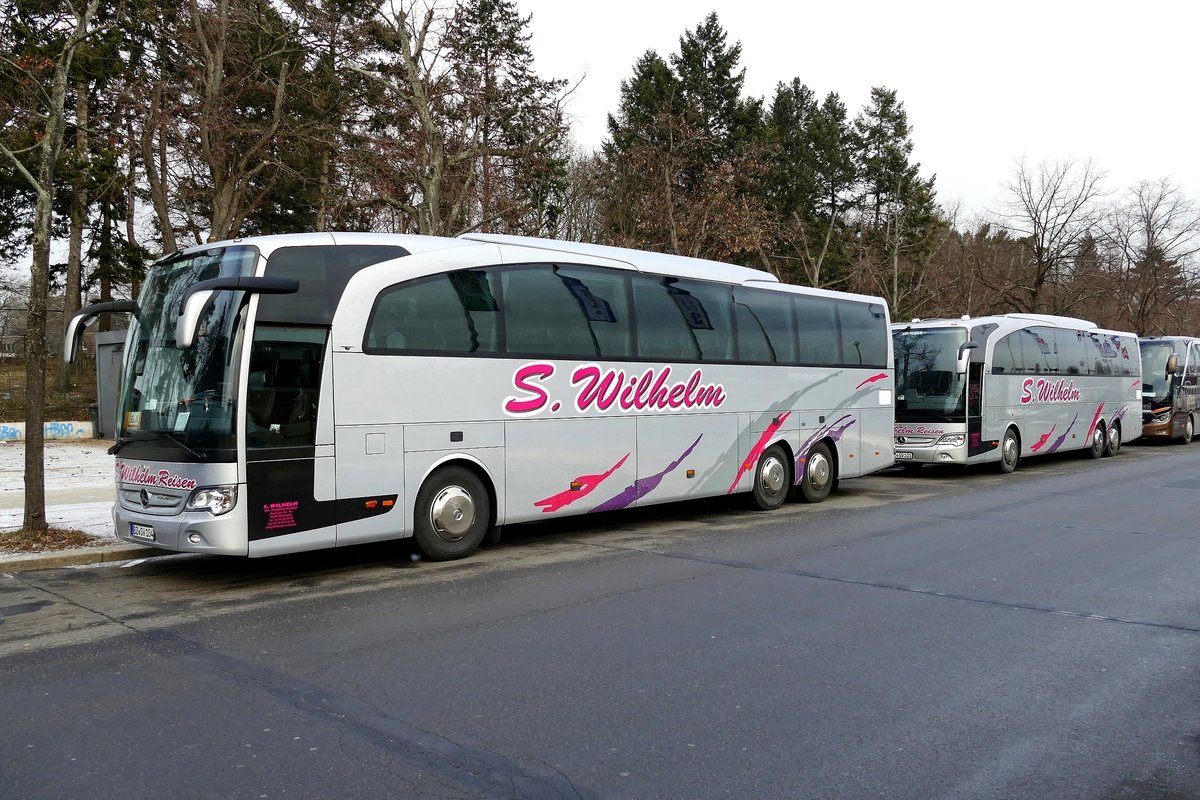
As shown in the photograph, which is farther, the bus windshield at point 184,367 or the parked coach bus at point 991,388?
the parked coach bus at point 991,388

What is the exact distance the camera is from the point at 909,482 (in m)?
18.3

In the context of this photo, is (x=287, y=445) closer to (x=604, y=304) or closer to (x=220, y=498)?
(x=220, y=498)

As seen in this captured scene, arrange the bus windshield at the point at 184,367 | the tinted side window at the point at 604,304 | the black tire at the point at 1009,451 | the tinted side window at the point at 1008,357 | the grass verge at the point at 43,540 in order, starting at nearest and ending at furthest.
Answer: the bus windshield at the point at 184,367
the grass verge at the point at 43,540
the tinted side window at the point at 604,304
the tinted side window at the point at 1008,357
the black tire at the point at 1009,451

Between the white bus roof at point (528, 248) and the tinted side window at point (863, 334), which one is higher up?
the white bus roof at point (528, 248)

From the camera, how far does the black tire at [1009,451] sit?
19578 mm

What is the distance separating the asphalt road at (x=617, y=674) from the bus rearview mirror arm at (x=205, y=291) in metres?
2.30

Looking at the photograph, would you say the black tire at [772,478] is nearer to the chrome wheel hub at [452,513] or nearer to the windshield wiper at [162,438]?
the chrome wheel hub at [452,513]

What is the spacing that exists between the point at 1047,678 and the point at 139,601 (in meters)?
7.17

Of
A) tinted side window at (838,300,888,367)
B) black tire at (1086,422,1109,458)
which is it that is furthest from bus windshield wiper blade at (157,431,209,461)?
black tire at (1086,422,1109,458)

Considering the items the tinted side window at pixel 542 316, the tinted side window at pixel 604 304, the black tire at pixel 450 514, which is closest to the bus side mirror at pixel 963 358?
the tinted side window at pixel 604 304

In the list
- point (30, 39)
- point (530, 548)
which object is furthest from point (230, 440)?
point (30, 39)

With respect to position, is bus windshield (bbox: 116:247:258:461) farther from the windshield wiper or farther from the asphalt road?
the asphalt road

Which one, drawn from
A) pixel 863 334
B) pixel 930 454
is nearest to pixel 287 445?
pixel 863 334

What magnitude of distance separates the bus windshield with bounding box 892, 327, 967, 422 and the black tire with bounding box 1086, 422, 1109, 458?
25.3 ft
